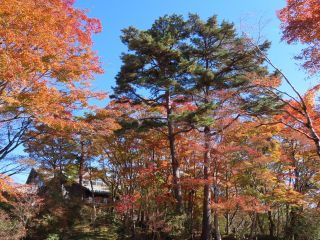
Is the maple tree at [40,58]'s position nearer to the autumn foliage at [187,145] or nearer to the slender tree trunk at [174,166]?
the autumn foliage at [187,145]

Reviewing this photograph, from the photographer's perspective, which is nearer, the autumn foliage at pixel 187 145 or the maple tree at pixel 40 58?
the maple tree at pixel 40 58

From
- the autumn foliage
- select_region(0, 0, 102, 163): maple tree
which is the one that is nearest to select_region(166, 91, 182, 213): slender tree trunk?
the autumn foliage

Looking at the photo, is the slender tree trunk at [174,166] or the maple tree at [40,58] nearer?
the maple tree at [40,58]

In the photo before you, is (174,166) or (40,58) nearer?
(40,58)

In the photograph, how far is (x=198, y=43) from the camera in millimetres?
18688

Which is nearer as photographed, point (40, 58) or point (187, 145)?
point (40, 58)

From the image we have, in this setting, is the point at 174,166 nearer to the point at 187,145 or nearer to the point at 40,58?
the point at 187,145

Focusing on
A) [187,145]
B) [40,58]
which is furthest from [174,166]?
[40,58]

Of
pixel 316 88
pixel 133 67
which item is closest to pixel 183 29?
pixel 133 67

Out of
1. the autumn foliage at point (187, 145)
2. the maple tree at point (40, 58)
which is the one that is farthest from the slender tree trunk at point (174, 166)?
the maple tree at point (40, 58)

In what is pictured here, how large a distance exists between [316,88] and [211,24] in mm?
8705

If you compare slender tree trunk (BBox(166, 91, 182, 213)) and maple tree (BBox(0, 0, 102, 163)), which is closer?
maple tree (BBox(0, 0, 102, 163))

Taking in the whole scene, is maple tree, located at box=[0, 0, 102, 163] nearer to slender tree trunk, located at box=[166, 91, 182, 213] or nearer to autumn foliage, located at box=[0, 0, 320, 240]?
autumn foliage, located at box=[0, 0, 320, 240]

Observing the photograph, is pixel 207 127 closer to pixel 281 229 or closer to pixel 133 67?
pixel 133 67
